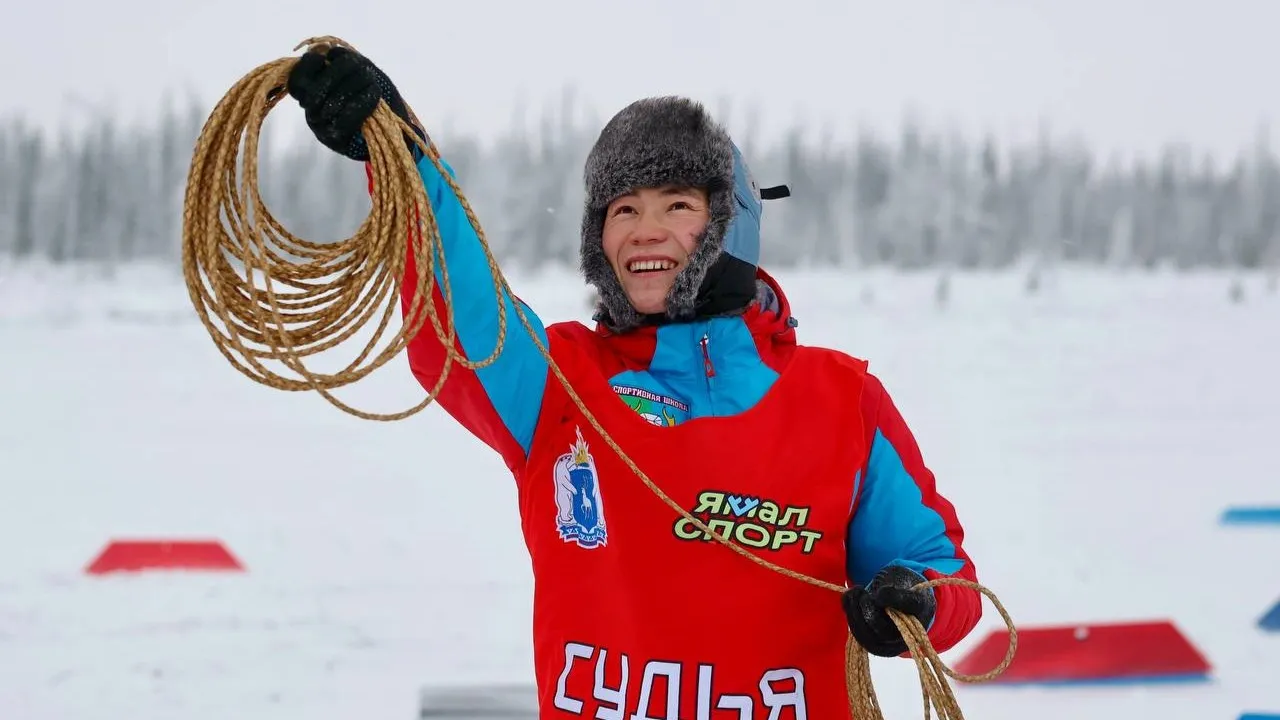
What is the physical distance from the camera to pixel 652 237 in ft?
5.54

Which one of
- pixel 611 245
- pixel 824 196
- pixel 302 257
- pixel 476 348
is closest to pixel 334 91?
pixel 302 257

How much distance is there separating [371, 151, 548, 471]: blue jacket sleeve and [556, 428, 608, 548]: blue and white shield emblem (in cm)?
8

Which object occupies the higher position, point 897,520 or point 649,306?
point 649,306

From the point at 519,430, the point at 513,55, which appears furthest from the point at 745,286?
the point at 513,55

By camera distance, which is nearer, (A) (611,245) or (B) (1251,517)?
(A) (611,245)

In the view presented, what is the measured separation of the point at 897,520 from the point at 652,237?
1.87 feet

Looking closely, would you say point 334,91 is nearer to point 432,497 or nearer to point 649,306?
point 649,306

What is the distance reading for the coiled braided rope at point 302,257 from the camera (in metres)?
1.35

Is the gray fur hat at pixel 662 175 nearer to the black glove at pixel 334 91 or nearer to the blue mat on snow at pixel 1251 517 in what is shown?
the black glove at pixel 334 91

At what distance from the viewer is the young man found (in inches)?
62.1

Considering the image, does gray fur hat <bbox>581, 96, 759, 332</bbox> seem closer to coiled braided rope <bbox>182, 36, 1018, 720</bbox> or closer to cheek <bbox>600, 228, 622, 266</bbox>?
cheek <bbox>600, 228, 622, 266</bbox>

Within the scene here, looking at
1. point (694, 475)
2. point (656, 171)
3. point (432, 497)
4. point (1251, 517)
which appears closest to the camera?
point (694, 475)

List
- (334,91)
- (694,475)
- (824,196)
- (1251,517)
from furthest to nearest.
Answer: (824,196), (1251,517), (694,475), (334,91)

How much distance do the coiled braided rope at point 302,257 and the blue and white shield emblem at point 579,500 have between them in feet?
0.49
